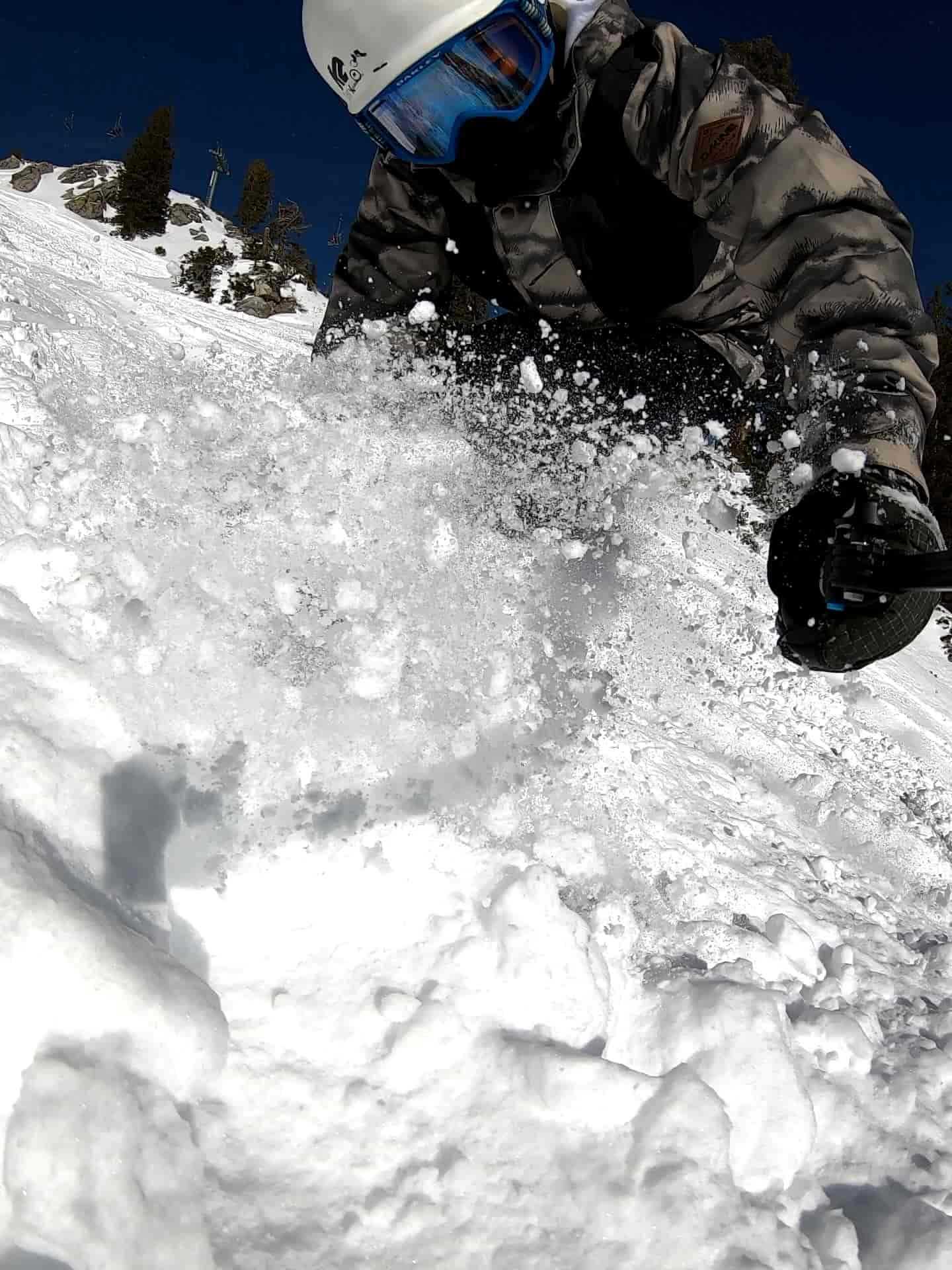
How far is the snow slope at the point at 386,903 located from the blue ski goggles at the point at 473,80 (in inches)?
33.8

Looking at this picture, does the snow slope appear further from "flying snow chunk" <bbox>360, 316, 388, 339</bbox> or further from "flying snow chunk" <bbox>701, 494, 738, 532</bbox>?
"flying snow chunk" <bbox>701, 494, 738, 532</bbox>

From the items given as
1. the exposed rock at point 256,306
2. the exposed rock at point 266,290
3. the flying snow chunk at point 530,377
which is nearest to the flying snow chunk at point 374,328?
the flying snow chunk at point 530,377

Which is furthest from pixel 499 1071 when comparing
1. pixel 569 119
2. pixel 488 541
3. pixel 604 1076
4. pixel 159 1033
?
pixel 569 119

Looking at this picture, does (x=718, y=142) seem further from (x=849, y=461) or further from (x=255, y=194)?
(x=255, y=194)

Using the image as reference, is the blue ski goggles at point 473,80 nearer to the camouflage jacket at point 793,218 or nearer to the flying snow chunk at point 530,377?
the camouflage jacket at point 793,218

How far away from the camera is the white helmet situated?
221 centimetres

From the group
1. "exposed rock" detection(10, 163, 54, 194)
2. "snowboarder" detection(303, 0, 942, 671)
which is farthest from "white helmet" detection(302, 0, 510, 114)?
"exposed rock" detection(10, 163, 54, 194)

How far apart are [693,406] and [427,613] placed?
168 cm

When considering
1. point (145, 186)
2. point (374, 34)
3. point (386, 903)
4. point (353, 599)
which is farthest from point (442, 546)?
point (145, 186)

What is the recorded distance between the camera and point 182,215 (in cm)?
4041

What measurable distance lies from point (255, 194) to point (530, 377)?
52085 millimetres

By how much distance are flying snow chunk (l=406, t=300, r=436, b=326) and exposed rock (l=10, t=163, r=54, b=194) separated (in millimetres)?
47825

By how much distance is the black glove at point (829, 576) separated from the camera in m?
1.50

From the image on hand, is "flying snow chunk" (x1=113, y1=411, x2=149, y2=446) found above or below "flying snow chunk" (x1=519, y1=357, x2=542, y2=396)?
below
